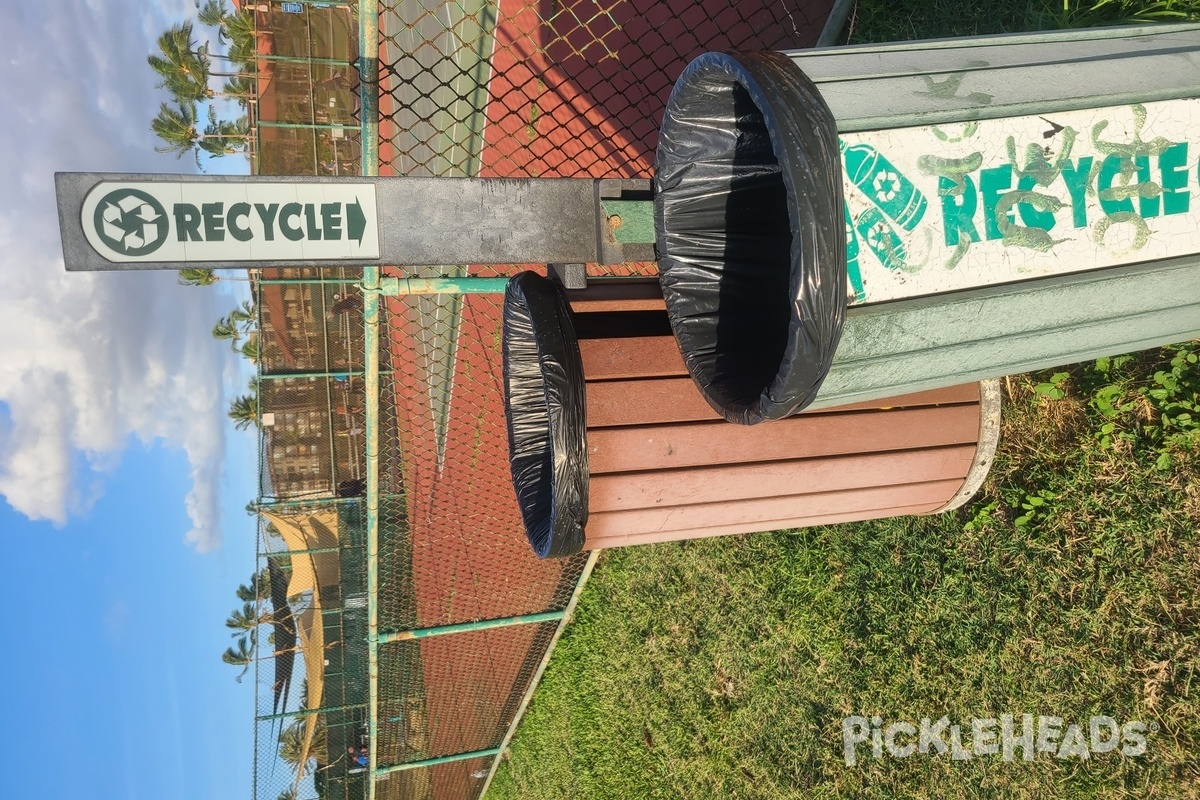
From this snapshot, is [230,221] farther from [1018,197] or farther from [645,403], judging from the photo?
[1018,197]

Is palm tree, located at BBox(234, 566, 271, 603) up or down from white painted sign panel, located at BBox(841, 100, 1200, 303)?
down

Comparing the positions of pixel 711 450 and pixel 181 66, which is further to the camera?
pixel 181 66

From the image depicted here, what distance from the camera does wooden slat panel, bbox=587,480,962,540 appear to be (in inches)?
102

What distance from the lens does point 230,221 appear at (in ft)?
6.39

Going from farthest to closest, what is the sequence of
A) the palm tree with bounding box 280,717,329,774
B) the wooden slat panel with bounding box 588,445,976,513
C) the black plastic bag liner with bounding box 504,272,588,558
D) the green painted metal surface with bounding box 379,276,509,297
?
the palm tree with bounding box 280,717,329,774 → the green painted metal surface with bounding box 379,276,509,297 → the wooden slat panel with bounding box 588,445,976,513 → the black plastic bag liner with bounding box 504,272,588,558

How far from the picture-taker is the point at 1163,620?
8.06 feet

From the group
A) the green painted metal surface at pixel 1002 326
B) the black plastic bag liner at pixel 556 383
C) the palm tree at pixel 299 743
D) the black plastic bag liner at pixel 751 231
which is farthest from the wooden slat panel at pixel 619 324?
the palm tree at pixel 299 743

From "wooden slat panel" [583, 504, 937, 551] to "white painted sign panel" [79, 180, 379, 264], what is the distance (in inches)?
50.0

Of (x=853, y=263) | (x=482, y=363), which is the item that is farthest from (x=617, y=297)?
(x=482, y=363)

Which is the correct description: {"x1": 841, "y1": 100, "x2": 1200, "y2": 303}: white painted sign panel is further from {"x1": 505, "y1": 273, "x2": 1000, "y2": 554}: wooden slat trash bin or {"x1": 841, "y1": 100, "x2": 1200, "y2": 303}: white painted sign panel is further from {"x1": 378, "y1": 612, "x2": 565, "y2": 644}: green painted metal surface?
{"x1": 378, "y1": 612, "x2": 565, "y2": 644}: green painted metal surface

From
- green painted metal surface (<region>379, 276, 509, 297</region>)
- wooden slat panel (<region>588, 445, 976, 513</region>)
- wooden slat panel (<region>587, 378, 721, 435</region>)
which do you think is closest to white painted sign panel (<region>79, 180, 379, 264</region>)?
wooden slat panel (<region>587, 378, 721, 435</region>)

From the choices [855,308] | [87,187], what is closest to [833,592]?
[855,308]

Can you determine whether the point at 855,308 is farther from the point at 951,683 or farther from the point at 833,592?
the point at 833,592

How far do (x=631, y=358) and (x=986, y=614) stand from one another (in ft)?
6.01
